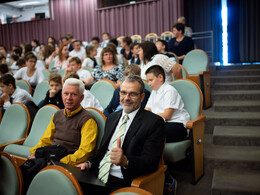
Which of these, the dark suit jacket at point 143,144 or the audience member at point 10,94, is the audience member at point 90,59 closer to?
the audience member at point 10,94

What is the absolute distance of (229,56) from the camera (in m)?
7.61

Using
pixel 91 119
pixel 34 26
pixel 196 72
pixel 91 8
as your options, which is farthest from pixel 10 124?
pixel 34 26

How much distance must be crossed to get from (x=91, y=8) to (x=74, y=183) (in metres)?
9.25

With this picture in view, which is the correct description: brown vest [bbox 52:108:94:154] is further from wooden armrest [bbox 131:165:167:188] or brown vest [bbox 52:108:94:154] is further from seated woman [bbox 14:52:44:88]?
seated woman [bbox 14:52:44:88]

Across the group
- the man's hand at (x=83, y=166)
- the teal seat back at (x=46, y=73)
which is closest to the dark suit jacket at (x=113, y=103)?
the man's hand at (x=83, y=166)

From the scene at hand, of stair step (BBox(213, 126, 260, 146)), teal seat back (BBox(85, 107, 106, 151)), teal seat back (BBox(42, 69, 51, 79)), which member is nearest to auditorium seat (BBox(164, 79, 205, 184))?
stair step (BBox(213, 126, 260, 146))

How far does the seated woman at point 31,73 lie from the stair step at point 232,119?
9.54 feet

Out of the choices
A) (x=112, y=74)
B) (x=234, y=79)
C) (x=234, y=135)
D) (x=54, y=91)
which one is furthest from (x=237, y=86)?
(x=54, y=91)

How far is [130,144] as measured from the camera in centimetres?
167

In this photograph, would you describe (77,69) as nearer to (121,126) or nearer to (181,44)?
(181,44)

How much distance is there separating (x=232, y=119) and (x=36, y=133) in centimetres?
219

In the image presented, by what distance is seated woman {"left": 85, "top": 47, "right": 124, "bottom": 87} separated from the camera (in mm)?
3865

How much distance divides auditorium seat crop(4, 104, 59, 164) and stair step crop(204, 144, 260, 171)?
151cm

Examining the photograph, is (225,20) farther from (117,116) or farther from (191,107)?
(117,116)
